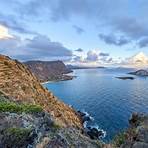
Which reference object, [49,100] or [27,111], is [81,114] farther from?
[27,111]

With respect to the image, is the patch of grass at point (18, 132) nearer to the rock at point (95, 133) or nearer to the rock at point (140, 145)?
the rock at point (140, 145)

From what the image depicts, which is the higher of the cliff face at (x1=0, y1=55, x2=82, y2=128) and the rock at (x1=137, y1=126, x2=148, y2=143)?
the rock at (x1=137, y1=126, x2=148, y2=143)

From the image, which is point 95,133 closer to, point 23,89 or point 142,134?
point 23,89

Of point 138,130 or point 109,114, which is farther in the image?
point 109,114

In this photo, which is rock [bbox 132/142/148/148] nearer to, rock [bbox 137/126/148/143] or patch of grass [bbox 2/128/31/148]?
rock [bbox 137/126/148/143]

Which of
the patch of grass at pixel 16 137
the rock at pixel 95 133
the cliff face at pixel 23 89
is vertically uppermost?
the patch of grass at pixel 16 137

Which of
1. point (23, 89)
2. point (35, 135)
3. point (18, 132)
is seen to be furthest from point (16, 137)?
point (23, 89)

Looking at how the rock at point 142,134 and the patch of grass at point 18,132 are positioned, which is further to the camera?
the patch of grass at point 18,132

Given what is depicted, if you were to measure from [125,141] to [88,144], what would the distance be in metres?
2.35

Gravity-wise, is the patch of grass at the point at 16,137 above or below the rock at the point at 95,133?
above

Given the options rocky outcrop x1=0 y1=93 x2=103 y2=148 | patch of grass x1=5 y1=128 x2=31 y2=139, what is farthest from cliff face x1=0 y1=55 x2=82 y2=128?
patch of grass x1=5 y1=128 x2=31 y2=139

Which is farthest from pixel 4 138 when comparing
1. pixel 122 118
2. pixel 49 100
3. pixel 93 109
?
pixel 93 109

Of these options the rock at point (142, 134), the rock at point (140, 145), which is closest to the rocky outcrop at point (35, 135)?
the rock at point (142, 134)

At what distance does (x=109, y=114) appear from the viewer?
118 metres
